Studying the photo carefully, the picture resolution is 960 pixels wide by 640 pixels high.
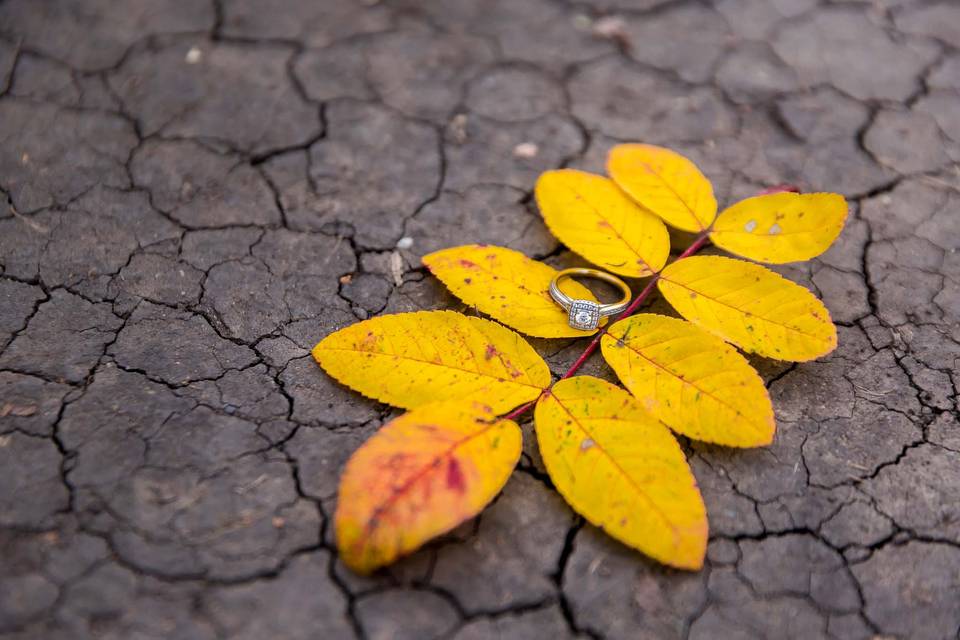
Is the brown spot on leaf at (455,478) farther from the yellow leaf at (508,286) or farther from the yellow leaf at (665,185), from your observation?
the yellow leaf at (665,185)

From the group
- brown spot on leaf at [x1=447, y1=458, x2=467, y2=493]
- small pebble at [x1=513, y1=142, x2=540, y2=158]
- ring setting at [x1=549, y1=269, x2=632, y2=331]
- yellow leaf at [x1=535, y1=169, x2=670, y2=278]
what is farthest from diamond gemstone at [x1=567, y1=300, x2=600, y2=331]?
small pebble at [x1=513, y1=142, x2=540, y2=158]

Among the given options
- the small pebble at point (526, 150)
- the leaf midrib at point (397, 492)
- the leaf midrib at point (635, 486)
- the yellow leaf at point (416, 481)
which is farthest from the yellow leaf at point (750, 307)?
the small pebble at point (526, 150)

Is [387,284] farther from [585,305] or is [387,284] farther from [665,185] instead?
[665,185]

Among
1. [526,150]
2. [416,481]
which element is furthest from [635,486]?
[526,150]

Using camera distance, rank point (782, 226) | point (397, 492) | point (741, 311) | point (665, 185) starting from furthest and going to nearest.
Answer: point (665, 185), point (782, 226), point (741, 311), point (397, 492)

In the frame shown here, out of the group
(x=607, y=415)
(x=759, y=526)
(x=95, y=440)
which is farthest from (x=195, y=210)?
(x=759, y=526)

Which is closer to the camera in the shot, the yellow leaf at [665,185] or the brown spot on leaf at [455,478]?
the brown spot on leaf at [455,478]

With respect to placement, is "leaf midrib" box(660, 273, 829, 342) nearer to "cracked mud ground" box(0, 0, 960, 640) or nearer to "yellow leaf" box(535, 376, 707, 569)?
"cracked mud ground" box(0, 0, 960, 640)
